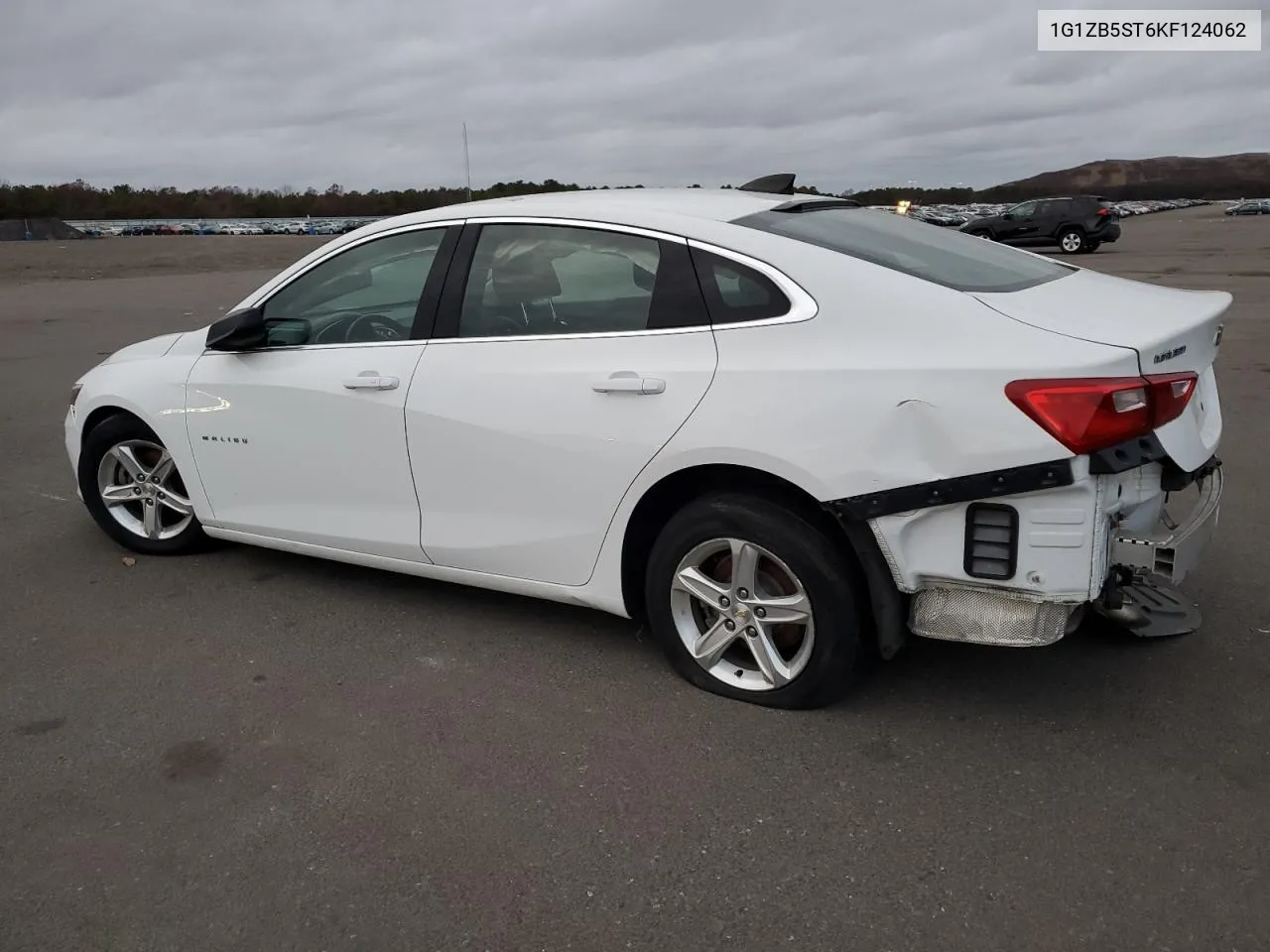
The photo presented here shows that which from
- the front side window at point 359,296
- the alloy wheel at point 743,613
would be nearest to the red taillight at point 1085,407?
the alloy wheel at point 743,613

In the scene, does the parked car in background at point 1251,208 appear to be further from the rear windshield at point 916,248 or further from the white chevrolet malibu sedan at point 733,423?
the white chevrolet malibu sedan at point 733,423

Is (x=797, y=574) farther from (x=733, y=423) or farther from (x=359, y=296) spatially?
(x=359, y=296)

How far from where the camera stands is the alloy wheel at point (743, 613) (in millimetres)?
3449

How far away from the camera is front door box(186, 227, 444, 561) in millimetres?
4133

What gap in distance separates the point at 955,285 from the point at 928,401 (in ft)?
1.68

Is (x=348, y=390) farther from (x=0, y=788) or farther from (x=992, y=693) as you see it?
(x=992, y=693)

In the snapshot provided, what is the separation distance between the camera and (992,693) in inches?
145

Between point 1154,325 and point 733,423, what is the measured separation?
1.28 metres

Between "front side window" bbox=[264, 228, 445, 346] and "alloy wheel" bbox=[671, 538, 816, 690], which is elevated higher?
"front side window" bbox=[264, 228, 445, 346]

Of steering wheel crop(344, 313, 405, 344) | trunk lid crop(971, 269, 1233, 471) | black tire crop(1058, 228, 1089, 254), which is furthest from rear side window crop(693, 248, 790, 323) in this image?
black tire crop(1058, 228, 1089, 254)

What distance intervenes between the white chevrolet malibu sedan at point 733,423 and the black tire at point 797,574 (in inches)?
0.4

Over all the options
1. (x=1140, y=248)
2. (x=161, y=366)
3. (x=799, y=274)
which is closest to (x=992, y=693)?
(x=799, y=274)

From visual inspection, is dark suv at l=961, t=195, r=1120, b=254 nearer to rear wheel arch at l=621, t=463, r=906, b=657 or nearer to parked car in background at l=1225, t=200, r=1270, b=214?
rear wheel arch at l=621, t=463, r=906, b=657

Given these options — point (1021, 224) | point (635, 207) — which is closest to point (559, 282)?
point (635, 207)
